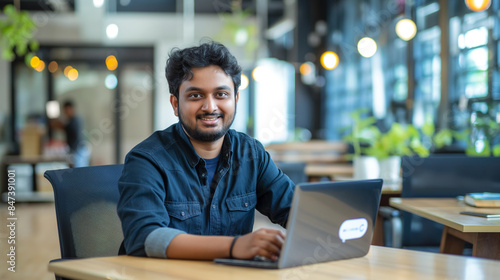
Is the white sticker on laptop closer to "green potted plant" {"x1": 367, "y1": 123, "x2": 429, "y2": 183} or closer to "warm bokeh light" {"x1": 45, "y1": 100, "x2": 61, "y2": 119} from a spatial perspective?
"green potted plant" {"x1": 367, "y1": 123, "x2": 429, "y2": 183}

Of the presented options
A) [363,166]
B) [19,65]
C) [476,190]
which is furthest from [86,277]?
[19,65]

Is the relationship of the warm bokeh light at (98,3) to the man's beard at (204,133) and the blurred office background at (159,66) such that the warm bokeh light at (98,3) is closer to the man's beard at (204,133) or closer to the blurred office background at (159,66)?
the blurred office background at (159,66)

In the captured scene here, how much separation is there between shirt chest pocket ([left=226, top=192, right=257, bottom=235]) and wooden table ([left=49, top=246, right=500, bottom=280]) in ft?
1.30

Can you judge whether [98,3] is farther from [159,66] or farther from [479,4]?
[479,4]

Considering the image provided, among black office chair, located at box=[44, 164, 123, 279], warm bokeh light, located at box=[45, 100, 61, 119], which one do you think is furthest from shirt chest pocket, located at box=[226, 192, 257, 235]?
warm bokeh light, located at box=[45, 100, 61, 119]

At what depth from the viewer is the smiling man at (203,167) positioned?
1.73 m

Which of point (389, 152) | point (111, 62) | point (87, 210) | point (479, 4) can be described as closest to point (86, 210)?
point (87, 210)

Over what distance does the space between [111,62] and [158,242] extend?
9950 millimetres

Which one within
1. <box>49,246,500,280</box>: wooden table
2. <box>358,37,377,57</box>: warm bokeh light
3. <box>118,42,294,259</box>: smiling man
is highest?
<box>358,37,377,57</box>: warm bokeh light

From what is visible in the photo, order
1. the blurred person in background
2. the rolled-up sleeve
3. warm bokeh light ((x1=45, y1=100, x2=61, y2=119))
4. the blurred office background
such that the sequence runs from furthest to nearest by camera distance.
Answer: warm bokeh light ((x1=45, y1=100, x2=61, y2=119)), the blurred office background, the blurred person in background, the rolled-up sleeve

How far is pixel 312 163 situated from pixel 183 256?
5685mm

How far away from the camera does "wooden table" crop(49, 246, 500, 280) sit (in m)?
1.33

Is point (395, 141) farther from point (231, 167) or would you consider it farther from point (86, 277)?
point (86, 277)

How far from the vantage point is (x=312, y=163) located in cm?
712
